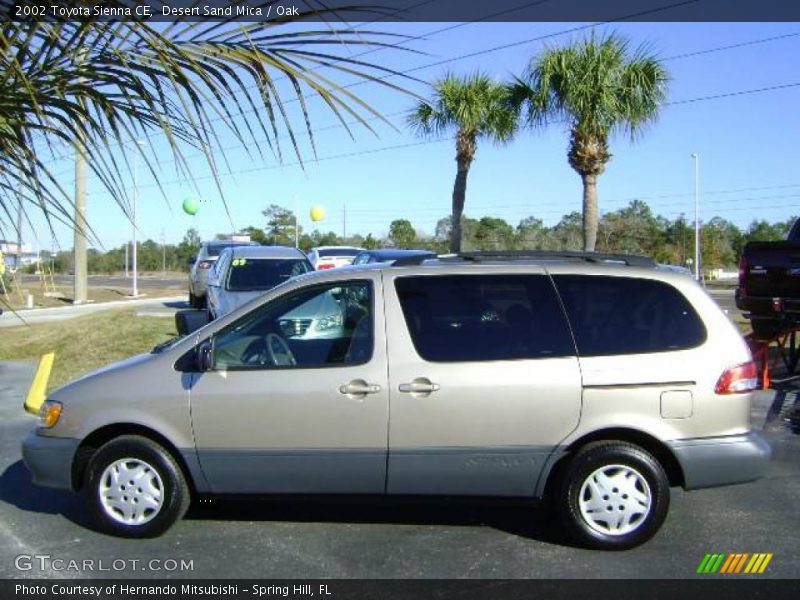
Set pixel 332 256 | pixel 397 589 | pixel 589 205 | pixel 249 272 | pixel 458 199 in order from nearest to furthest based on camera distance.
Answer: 1. pixel 397 589
2. pixel 249 272
3. pixel 589 205
4. pixel 458 199
5. pixel 332 256

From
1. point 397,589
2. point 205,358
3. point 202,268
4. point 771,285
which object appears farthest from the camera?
point 202,268

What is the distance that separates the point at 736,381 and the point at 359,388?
221 centimetres

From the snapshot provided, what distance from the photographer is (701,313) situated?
482cm

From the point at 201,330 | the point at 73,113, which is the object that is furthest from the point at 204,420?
the point at 73,113

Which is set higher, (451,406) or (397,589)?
(451,406)

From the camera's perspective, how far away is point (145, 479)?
4789 millimetres

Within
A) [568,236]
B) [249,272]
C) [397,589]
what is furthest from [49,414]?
[568,236]

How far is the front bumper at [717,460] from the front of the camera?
4.62 metres

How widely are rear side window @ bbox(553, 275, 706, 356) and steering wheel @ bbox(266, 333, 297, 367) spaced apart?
1702mm

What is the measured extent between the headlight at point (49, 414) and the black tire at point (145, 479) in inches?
15.0

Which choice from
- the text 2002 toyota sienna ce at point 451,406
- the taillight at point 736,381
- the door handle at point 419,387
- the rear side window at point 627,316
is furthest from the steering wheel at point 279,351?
the taillight at point 736,381

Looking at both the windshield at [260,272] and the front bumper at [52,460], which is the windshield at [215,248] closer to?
the windshield at [260,272]

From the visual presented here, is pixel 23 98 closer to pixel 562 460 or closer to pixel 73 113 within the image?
pixel 73 113

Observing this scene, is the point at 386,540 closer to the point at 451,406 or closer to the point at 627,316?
the point at 451,406
